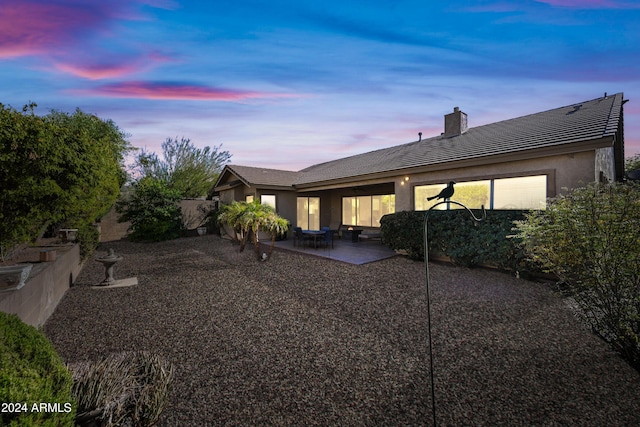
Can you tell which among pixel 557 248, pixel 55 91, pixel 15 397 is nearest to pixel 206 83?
pixel 55 91

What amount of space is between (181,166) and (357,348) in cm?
3013

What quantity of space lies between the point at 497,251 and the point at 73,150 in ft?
34.2

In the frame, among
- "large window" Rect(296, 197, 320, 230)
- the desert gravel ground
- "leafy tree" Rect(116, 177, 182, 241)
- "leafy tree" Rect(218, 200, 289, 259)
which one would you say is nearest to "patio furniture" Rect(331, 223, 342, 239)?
"large window" Rect(296, 197, 320, 230)

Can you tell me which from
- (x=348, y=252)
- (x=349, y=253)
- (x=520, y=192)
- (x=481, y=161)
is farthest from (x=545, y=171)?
(x=348, y=252)

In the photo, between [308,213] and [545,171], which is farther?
[308,213]

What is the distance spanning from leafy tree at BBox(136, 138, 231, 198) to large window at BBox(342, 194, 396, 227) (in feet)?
59.7

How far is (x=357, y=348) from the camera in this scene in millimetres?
3779

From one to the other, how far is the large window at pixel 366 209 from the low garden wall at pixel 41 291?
12284mm

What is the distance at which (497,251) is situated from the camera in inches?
289

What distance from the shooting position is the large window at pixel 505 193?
25.1 ft

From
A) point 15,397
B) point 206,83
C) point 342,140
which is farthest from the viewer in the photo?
point 342,140

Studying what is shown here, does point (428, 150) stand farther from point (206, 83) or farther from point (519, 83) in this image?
point (206, 83)

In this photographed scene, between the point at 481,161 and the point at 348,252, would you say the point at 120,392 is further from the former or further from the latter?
the point at 481,161

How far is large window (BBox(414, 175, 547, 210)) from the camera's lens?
302 inches
